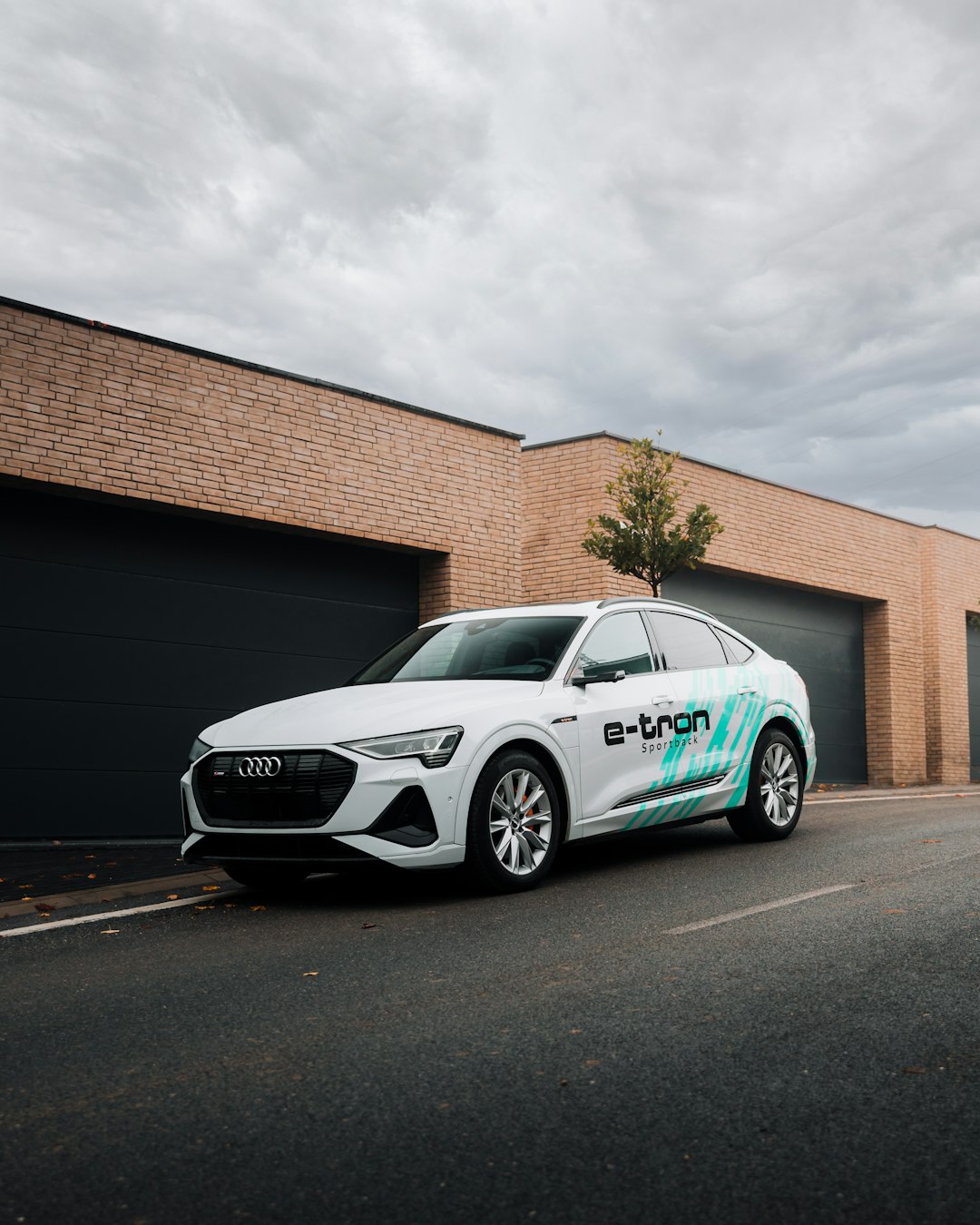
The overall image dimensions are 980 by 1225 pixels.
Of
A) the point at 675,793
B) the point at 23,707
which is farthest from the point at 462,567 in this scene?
the point at 675,793

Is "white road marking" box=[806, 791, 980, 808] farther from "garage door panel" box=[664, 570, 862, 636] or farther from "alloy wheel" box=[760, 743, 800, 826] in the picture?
"alloy wheel" box=[760, 743, 800, 826]

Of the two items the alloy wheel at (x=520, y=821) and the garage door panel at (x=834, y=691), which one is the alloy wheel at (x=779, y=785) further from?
the garage door panel at (x=834, y=691)

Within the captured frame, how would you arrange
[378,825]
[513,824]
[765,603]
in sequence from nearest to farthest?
[378,825]
[513,824]
[765,603]

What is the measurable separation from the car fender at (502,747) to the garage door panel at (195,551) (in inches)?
240

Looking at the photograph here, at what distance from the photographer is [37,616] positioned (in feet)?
36.4

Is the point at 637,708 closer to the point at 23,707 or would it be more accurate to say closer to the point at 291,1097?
the point at 291,1097

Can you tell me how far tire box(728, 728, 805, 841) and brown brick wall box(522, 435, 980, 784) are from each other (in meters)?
7.09

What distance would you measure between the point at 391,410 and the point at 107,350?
3487mm

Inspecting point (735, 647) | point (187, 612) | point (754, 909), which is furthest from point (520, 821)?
point (187, 612)

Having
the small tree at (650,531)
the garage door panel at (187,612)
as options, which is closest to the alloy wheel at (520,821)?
the garage door panel at (187,612)

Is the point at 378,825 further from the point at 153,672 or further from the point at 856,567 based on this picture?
the point at 856,567

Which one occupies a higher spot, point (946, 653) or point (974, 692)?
point (946, 653)

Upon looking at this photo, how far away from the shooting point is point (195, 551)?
1230 cm

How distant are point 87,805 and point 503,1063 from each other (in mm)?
8489
